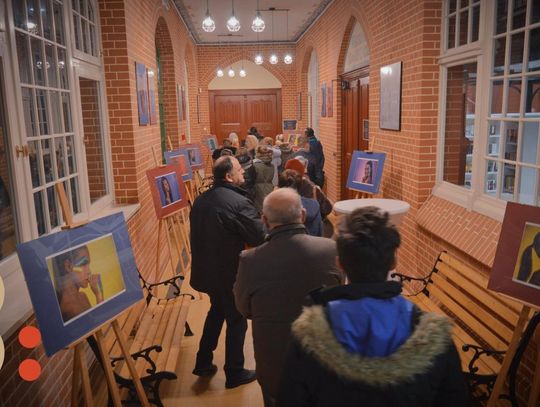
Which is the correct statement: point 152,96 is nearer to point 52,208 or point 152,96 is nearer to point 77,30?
point 77,30

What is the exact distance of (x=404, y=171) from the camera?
18.4 ft

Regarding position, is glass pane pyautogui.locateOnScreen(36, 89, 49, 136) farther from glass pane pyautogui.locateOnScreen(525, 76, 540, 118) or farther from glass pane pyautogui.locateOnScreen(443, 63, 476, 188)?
glass pane pyautogui.locateOnScreen(443, 63, 476, 188)

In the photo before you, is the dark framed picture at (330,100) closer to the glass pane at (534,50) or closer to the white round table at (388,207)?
the white round table at (388,207)

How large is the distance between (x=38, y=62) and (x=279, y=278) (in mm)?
2491

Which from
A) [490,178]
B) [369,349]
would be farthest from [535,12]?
[369,349]

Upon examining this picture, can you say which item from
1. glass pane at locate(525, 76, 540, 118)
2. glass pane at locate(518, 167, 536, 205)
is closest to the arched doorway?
glass pane at locate(518, 167, 536, 205)

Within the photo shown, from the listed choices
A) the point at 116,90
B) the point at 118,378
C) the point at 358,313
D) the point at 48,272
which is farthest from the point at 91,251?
the point at 116,90

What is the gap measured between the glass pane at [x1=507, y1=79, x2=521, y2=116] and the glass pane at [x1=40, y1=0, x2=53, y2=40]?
3.51 meters

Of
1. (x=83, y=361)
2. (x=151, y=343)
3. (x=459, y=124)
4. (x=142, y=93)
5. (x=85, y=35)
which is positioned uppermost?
(x=85, y=35)

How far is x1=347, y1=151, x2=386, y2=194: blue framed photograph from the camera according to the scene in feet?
19.7

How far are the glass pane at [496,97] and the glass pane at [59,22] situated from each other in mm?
3491

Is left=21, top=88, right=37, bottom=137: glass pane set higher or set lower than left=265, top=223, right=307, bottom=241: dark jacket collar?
higher

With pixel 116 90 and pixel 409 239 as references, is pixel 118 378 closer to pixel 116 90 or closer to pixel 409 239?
pixel 116 90

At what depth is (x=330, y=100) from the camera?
10430 millimetres
